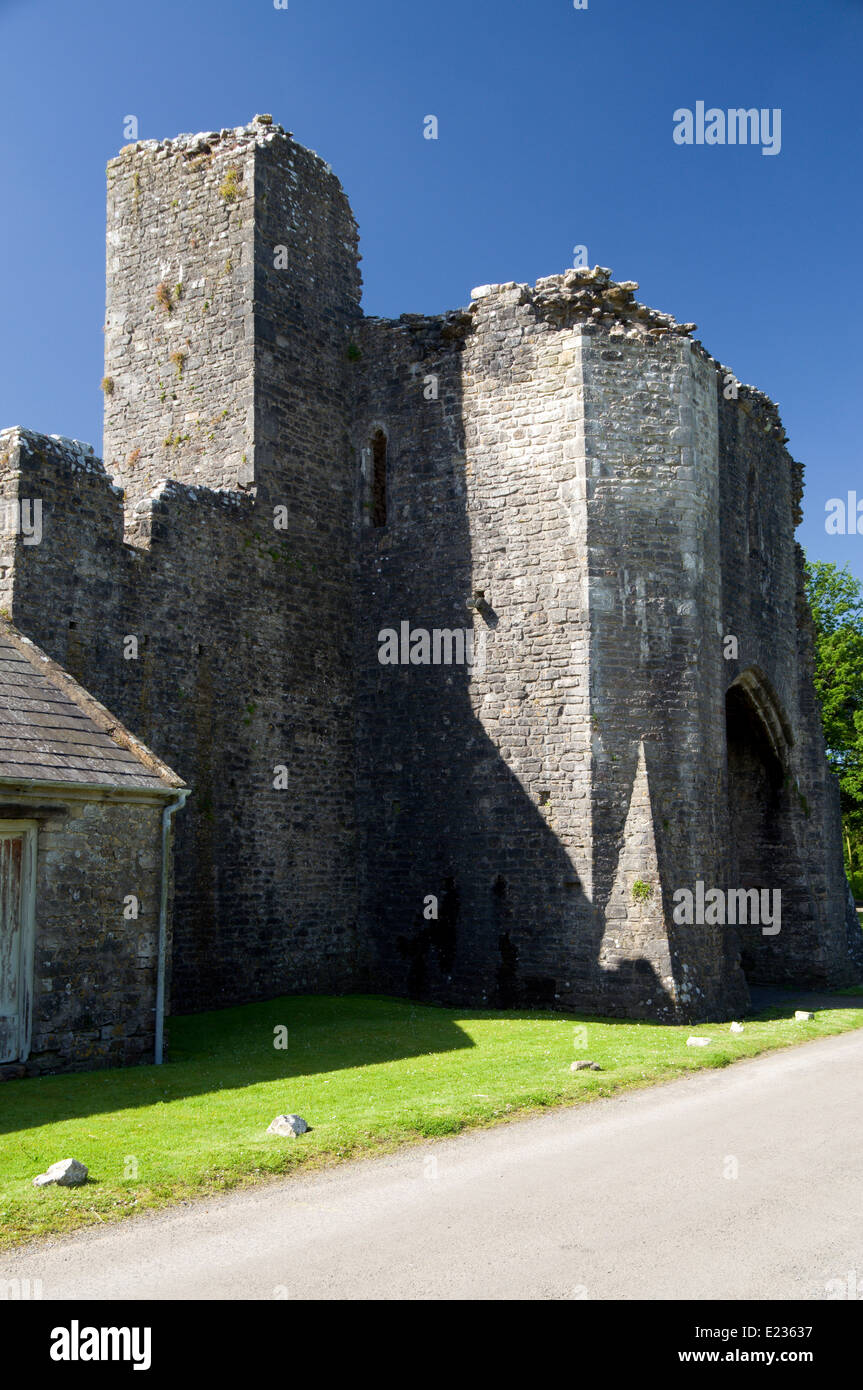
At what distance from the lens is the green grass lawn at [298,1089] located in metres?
7.02

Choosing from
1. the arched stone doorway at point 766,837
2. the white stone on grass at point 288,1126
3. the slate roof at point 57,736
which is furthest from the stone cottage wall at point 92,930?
the arched stone doorway at point 766,837

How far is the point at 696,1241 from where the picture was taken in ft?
19.1

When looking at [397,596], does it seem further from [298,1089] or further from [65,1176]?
[65,1176]

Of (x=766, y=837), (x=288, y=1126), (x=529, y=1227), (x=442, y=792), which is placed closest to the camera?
(x=529, y=1227)

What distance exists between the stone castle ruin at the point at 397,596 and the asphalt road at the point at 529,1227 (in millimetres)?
6778

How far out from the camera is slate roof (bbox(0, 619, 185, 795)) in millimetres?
10148

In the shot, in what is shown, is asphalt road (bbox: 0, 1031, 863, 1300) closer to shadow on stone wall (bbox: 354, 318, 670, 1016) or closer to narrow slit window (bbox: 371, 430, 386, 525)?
shadow on stone wall (bbox: 354, 318, 670, 1016)

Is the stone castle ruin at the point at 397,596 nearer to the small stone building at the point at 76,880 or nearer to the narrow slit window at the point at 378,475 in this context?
the narrow slit window at the point at 378,475

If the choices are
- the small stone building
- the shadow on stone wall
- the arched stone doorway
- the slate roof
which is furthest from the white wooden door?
the arched stone doorway

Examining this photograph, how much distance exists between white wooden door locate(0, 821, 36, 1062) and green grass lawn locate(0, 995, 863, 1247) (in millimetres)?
484

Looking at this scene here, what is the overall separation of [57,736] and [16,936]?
5.97ft

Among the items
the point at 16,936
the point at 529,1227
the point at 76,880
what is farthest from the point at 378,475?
the point at 529,1227

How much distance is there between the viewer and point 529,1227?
6090 millimetres

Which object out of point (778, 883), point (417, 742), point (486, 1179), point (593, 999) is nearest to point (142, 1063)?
point (486, 1179)
